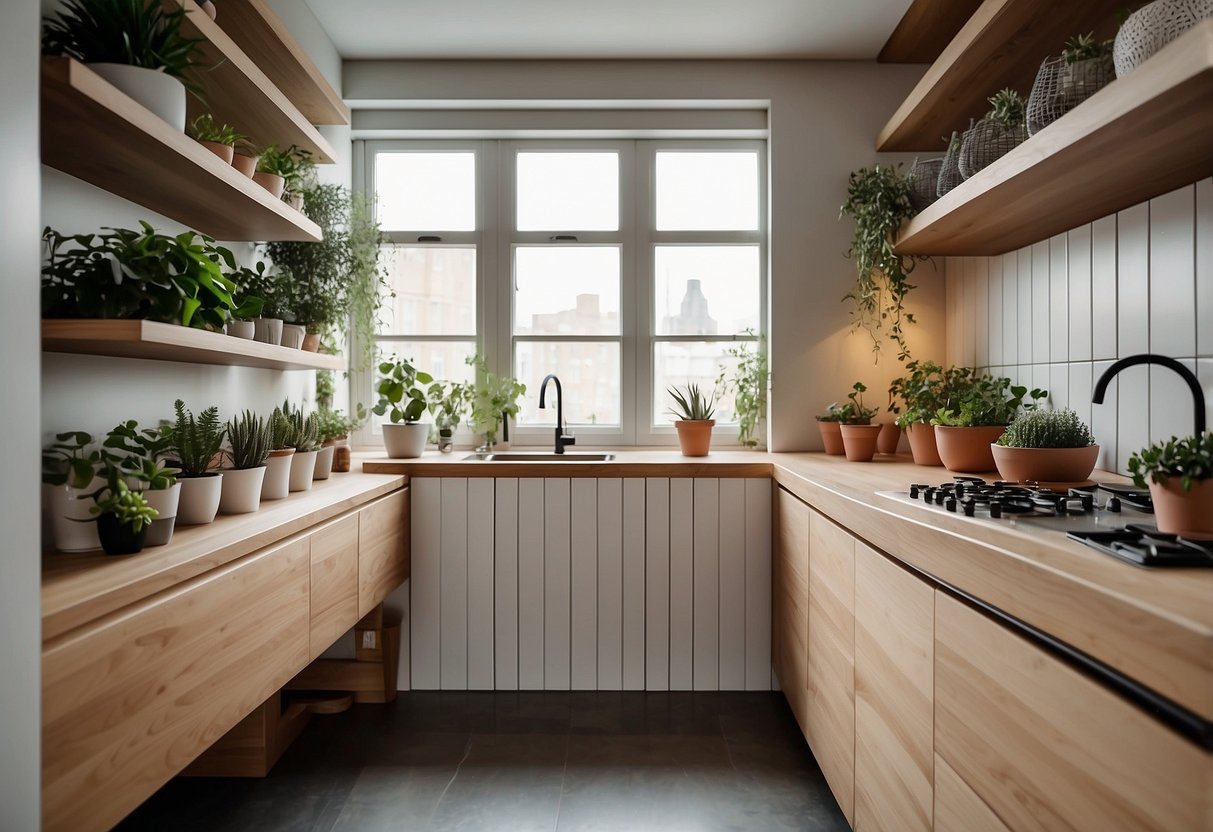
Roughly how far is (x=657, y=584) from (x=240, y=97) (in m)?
2.08

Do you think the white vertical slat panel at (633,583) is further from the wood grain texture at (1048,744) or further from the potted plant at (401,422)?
the wood grain texture at (1048,744)

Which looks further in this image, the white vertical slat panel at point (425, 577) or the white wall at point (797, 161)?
the white wall at point (797, 161)

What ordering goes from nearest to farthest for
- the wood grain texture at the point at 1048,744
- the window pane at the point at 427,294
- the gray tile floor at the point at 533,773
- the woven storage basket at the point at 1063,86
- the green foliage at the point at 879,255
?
the wood grain texture at the point at 1048,744 < the woven storage basket at the point at 1063,86 < the gray tile floor at the point at 533,773 < the green foliage at the point at 879,255 < the window pane at the point at 427,294

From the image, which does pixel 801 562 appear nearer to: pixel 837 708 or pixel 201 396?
pixel 837 708

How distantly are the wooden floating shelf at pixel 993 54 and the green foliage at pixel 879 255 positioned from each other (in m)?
0.25

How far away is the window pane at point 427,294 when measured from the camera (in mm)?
3211

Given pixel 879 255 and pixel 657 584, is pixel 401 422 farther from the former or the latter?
pixel 879 255

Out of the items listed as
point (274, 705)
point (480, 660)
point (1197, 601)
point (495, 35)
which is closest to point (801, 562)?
→ point (480, 660)

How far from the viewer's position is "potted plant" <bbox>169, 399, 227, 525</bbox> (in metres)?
1.56

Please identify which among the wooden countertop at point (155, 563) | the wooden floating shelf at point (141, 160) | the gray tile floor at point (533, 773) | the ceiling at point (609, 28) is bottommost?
the gray tile floor at point (533, 773)

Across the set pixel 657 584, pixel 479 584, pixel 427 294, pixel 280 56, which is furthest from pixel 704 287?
pixel 280 56

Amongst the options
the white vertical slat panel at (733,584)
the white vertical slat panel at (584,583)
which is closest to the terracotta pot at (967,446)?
the white vertical slat panel at (733,584)

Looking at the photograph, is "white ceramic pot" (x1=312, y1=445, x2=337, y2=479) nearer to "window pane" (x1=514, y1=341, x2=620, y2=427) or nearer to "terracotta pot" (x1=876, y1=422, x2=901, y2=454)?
"window pane" (x1=514, y1=341, x2=620, y2=427)

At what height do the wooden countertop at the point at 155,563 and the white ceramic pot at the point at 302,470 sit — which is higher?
the white ceramic pot at the point at 302,470
